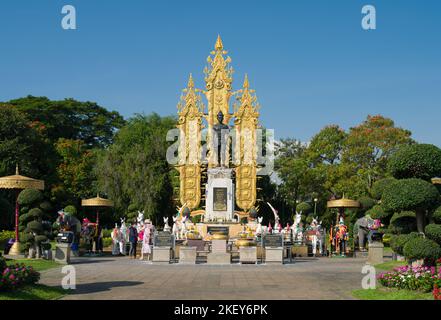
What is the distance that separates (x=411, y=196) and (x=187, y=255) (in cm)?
1513

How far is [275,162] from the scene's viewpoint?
68438mm

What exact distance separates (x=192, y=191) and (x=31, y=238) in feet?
80.1

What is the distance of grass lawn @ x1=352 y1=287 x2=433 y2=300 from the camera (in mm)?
16058

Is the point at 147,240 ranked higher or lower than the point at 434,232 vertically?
lower

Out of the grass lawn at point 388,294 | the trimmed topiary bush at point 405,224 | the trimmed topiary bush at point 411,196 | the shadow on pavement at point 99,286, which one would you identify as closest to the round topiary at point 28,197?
the shadow on pavement at point 99,286

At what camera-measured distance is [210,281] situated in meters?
21.2

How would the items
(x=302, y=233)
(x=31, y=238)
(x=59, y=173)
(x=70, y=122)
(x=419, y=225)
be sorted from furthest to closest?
(x=70, y=122)
(x=59, y=173)
(x=302, y=233)
(x=31, y=238)
(x=419, y=225)

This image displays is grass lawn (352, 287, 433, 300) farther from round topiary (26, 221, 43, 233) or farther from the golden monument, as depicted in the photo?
the golden monument

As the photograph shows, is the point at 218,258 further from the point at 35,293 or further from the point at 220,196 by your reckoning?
the point at 220,196

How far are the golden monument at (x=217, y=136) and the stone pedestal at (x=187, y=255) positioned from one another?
2238 cm

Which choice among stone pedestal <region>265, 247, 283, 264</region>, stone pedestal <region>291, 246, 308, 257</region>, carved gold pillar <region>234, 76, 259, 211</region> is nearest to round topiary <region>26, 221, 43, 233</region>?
stone pedestal <region>265, 247, 283, 264</region>

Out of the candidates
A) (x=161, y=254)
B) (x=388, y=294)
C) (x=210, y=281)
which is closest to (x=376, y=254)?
(x=161, y=254)
